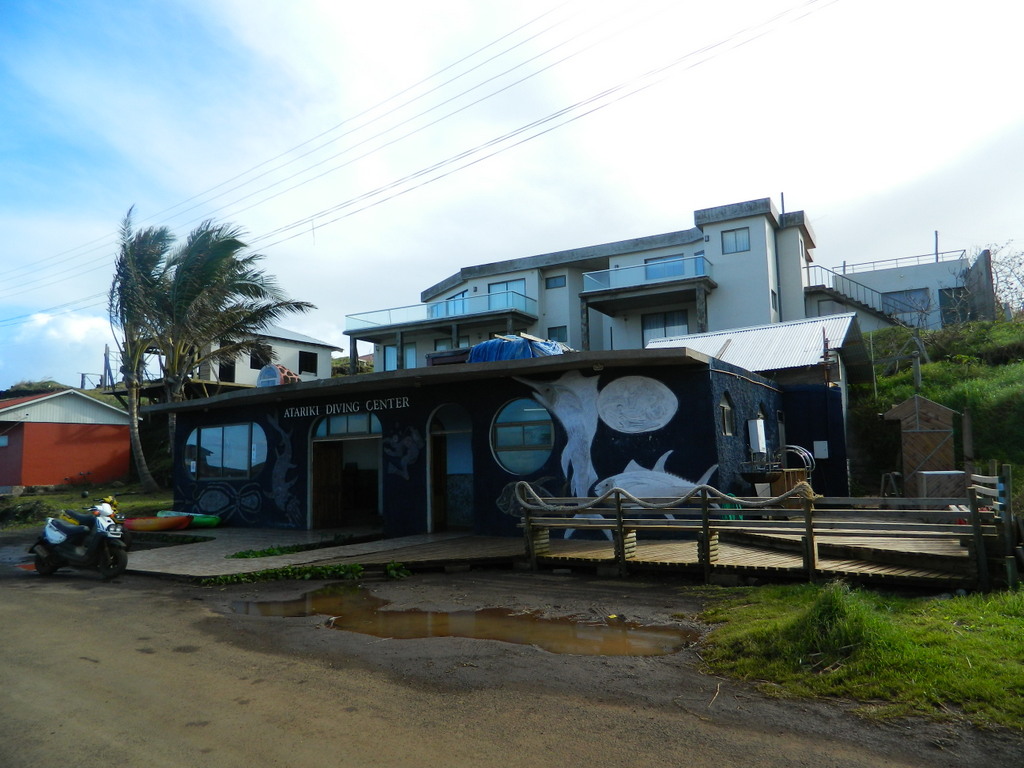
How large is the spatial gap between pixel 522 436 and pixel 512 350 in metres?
1.92

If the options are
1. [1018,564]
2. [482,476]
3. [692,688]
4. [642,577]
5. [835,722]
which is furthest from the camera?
[482,476]

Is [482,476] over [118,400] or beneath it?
beneath

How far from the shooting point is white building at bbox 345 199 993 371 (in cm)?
2816

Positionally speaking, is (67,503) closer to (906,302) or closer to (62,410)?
(62,410)

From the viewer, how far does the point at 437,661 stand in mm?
5805

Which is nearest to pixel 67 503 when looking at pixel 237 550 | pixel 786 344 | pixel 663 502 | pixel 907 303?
pixel 237 550

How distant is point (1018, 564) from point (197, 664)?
24.2ft

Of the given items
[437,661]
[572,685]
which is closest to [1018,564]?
[572,685]

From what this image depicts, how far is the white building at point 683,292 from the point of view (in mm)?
28156

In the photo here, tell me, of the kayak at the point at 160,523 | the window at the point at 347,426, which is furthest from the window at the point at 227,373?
the window at the point at 347,426

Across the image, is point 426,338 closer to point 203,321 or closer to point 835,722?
point 203,321

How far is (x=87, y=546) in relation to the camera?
10.5 metres

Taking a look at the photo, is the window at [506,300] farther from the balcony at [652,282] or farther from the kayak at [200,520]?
the kayak at [200,520]

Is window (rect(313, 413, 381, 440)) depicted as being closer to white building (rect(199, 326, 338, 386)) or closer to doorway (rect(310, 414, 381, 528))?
doorway (rect(310, 414, 381, 528))
